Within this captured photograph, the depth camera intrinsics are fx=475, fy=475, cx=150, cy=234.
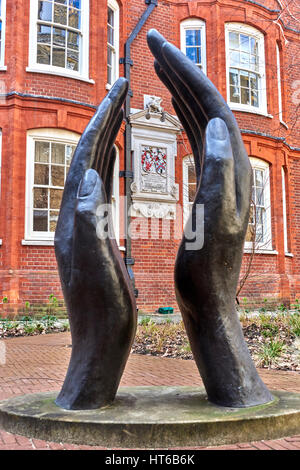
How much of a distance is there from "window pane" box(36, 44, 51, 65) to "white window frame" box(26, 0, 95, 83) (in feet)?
0.37

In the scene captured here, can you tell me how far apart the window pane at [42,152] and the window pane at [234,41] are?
696cm

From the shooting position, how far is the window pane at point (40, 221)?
10.9 metres

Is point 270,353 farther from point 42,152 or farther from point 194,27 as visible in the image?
point 194,27

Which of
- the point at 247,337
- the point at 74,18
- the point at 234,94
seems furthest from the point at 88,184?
the point at 234,94

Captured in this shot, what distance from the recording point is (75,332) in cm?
333

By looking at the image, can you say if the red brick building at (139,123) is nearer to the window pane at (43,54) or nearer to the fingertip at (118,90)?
the window pane at (43,54)

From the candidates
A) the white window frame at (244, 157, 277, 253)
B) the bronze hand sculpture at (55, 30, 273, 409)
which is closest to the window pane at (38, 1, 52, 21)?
the white window frame at (244, 157, 277, 253)

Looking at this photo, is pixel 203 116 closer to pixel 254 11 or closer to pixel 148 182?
pixel 148 182

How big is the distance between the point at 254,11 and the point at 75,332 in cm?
1417

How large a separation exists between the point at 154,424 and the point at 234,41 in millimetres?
14030

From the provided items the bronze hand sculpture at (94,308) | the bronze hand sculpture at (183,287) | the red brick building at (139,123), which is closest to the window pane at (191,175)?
the red brick building at (139,123)

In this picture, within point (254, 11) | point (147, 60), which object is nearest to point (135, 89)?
point (147, 60)

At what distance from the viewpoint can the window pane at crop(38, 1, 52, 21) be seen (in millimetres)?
11656

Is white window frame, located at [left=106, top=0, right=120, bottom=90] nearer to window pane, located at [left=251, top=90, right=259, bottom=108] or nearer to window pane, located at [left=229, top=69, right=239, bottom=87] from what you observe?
window pane, located at [left=229, top=69, right=239, bottom=87]
